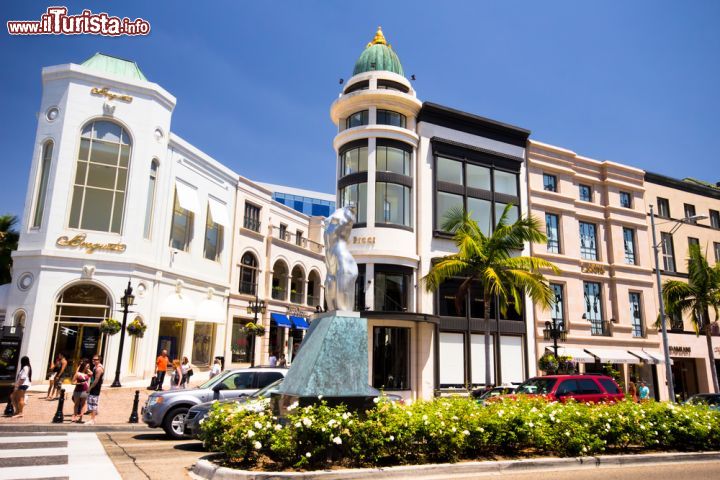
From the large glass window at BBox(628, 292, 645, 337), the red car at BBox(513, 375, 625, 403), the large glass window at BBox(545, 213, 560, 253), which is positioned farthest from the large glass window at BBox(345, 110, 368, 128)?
the large glass window at BBox(628, 292, 645, 337)

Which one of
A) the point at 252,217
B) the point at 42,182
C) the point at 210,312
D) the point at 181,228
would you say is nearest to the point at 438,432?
the point at 42,182

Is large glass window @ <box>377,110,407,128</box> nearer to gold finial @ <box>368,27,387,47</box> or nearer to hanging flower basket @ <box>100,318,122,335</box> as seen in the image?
gold finial @ <box>368,27,387,47</box>

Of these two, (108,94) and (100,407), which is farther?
(108,94)

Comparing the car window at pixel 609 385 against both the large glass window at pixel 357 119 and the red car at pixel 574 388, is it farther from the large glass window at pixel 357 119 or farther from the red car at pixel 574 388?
the large glass window at pixel 357 119

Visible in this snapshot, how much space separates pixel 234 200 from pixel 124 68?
37.4ft

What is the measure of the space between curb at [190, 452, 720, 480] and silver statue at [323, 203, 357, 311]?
308 cm

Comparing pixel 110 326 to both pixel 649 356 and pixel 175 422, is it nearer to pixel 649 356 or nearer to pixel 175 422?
pixel 175 422

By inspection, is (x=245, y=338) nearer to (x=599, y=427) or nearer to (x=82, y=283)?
(x=82, y=283)

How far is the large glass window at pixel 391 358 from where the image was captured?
A: 24156mm

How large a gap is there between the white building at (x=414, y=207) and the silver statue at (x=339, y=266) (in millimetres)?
13951

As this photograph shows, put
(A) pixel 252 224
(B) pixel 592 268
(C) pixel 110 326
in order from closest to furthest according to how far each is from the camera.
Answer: (C) pixel 110 326 → (B) pixel 592 268 → (A) pixel 252 224

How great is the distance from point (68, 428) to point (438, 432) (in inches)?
439

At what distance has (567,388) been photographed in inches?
602

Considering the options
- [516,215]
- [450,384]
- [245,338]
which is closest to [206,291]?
[245,338]
